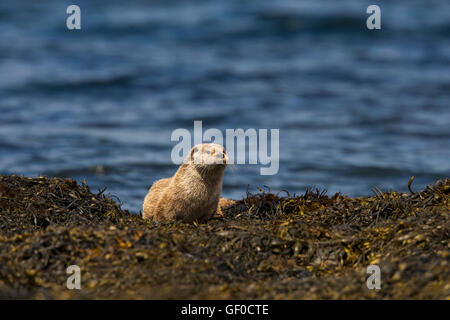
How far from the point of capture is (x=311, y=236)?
21.9 feet

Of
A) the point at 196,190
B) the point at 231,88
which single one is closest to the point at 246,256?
the point at 196,190

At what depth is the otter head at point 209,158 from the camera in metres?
8.12

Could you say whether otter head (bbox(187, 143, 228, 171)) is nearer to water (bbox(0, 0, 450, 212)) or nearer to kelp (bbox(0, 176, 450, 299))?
kelp (bbox(0, 176, 450, 299))

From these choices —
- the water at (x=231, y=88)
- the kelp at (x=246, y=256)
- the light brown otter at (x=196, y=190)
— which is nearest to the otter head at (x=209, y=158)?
the light brown otter at (x=196, y=190)

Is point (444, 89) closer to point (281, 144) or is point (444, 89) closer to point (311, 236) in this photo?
point (281, 144)

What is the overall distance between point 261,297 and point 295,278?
63 cm

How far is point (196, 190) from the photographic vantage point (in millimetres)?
8227

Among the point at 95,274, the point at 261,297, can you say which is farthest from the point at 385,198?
the point at 95,274

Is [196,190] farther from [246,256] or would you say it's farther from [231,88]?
[231,88]

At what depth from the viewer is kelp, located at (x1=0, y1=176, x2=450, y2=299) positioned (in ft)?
18.2

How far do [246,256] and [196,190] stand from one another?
208 cm

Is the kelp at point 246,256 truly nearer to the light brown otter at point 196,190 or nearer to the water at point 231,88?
the light brown otter at point 196,190

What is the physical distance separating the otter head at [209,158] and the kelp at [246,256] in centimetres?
92
